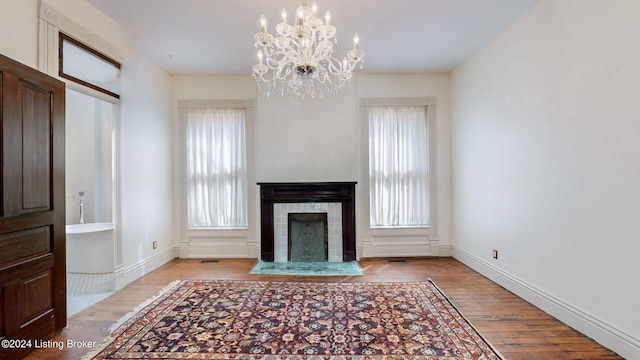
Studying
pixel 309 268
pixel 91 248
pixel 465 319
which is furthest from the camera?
pixel 309 268

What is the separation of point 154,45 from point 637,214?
4.97 meters

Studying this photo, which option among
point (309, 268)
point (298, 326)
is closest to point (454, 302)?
point (298, 326)

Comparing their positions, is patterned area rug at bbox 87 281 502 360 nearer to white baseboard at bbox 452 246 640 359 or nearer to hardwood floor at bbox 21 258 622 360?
hardwood floor at bbox 21 258 622 360

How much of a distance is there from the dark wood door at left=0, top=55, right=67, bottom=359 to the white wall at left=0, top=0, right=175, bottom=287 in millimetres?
506

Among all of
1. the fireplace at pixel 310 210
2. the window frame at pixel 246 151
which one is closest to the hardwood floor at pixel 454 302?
the fireplace at pixel 310 210

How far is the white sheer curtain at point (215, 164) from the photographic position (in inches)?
191

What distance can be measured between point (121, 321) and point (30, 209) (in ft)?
3.99

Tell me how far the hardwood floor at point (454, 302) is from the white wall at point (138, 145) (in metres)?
0.42

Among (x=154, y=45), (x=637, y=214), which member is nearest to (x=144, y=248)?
(x=154, y=45)

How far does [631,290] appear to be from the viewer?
2059 millimetres

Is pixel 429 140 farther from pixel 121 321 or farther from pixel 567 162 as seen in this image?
pixel 121 321

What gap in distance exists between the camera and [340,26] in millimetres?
3312

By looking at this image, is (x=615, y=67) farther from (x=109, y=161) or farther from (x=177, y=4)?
(x=109, y=161)

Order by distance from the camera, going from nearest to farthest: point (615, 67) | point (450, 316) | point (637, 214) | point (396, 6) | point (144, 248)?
1. point (637, 214)
2. point (615, 67)
3. point (450, 316)
4. point (396, 6)
5. point (144, 248)
